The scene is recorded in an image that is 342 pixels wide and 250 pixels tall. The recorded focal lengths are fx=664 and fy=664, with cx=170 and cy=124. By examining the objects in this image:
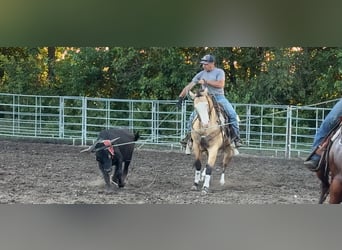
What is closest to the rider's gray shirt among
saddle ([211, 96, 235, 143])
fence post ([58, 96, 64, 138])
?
saddle ([211, 96, 235, 143])

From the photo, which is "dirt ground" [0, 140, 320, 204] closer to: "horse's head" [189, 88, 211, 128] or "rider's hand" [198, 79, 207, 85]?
"horse's head" [189, 88, 211, 128]

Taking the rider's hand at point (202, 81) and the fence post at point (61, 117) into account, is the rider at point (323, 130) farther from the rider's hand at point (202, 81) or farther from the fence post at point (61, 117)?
the fence post at point (61, 117)

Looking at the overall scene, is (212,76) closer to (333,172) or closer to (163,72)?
(163,72)

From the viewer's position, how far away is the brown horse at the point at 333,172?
3691mm

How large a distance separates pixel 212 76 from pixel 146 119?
48cm

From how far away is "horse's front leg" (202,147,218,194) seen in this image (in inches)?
156

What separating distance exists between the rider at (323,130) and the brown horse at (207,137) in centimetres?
47

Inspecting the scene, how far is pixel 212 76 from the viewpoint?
3930 mm

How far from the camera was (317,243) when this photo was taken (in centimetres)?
380

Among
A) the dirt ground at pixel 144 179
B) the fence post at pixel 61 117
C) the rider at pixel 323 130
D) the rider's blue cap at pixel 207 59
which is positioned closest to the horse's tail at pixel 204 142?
the dirt ground at pixel 144 179

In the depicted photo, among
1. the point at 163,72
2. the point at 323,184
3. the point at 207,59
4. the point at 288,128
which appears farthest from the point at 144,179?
the point at 323,184
